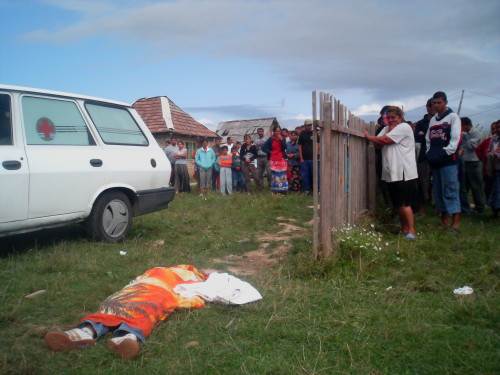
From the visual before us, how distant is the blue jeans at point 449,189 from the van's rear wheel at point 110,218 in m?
4.49

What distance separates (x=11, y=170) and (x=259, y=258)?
299 cm

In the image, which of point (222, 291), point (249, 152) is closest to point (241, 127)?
point (249, 152)

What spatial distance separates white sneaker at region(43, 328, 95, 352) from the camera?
278 cm

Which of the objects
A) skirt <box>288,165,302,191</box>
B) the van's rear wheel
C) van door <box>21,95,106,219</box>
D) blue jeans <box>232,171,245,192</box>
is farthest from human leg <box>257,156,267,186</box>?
van door <box>21,95,106,219</box>

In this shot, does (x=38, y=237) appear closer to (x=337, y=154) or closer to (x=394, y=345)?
(x=337, y=154)

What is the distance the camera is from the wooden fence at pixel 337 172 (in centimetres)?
464

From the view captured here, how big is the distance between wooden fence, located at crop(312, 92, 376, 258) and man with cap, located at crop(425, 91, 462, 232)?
3.59 ft

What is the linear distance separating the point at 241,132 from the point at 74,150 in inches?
1364

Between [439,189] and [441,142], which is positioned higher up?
[441,142]

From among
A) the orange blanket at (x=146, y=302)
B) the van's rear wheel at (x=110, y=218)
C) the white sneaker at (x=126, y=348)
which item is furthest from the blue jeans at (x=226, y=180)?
the white sneaker at (x=126, y=348)

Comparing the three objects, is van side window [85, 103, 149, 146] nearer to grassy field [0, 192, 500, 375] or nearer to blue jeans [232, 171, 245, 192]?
grassy field [0, 192, 500, 375]

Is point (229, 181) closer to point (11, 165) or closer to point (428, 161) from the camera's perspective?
point (428, 161)

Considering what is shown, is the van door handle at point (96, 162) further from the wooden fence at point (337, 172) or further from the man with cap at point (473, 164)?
the man with cap at point (473, 164)

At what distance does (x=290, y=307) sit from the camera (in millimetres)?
3527
